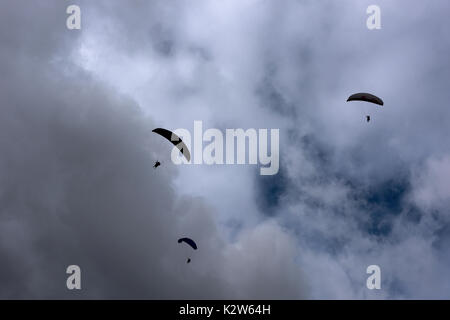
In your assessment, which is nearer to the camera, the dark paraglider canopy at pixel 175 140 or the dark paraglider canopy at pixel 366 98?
the dark paraglider canopy at pixel 366 98

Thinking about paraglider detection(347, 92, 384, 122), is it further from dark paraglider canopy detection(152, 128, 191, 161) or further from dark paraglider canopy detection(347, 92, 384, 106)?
dark paraglider canopy detection(152, 128, 191, 161)

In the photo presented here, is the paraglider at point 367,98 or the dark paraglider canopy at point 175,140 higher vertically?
the paraglider at point 367,98

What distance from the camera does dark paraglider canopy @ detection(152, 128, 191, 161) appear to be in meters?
55.2

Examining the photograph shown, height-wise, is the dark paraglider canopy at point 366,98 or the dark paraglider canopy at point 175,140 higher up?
the dark paraglider canopy at point 366,98

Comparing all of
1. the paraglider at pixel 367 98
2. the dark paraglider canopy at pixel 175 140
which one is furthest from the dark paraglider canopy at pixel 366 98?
the dark paraglider canopy at pixel 175 140

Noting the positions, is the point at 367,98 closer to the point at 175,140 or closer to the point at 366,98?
the point at 366,98

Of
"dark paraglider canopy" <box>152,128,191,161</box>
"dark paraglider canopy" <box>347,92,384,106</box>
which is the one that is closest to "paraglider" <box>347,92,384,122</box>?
"dark paraglider canopy" <box>347,92,384,106</box>

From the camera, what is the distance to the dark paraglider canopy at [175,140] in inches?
2172

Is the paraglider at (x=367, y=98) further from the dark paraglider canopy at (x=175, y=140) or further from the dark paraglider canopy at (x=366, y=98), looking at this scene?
the dark paraglider canopy at (x=175, y=140)

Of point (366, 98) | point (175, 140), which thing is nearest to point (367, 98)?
point (366, 98)
